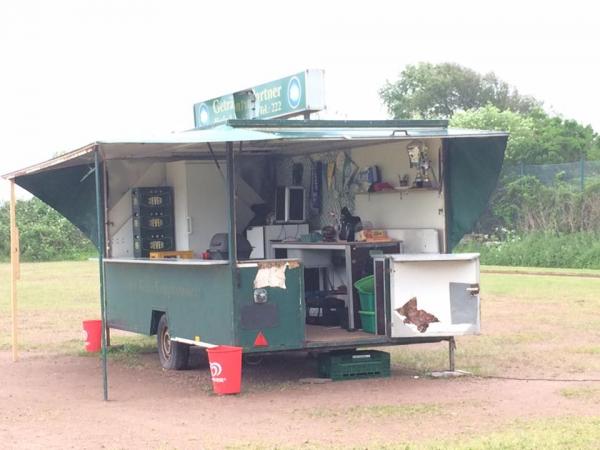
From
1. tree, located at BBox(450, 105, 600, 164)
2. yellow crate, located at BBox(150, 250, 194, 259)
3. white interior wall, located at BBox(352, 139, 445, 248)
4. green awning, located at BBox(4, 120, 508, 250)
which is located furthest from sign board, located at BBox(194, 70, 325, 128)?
tree, located at BBox(450, 105, 600, 164)

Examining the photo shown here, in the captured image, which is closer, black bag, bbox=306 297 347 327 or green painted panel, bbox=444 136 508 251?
green painted panel, bbox=444 136 508 251

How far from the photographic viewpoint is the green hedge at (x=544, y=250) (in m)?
29.7

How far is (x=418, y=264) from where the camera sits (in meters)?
11.8

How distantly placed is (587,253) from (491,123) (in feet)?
50.7

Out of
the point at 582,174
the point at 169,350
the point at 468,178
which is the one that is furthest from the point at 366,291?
the point at 582,174

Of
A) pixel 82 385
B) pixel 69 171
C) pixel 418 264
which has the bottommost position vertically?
pixel 82 385

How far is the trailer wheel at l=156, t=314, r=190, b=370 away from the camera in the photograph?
13.0 metres

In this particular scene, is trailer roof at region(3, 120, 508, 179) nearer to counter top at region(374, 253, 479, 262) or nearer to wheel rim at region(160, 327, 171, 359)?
counter top at region(374, 253, 479, 262)

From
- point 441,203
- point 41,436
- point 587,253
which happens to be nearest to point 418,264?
point 441,203

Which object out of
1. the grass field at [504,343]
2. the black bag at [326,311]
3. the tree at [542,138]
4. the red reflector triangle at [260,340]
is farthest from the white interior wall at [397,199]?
the tree at [542,138]

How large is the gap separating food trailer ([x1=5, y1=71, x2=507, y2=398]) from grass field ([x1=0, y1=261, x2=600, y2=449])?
1008 millimetres

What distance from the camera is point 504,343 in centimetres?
1469

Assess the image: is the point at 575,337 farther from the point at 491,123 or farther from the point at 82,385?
the point at 491,123

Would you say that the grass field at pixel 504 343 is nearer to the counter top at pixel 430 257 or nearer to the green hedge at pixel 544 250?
the counter top at pixel 430 257
